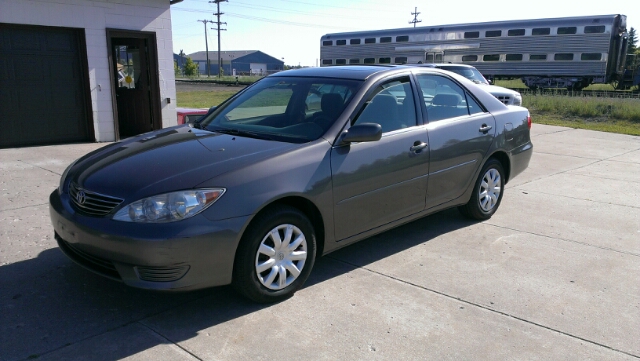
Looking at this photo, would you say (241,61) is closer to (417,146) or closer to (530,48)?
(530,48)

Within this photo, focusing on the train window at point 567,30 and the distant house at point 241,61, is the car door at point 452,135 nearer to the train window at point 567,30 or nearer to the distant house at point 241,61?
the train window at point 567,30

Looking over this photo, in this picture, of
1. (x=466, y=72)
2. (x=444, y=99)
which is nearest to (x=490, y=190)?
(x=444, y=99)

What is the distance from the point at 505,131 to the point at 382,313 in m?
2.97

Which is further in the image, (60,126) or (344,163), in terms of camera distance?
(60,126)

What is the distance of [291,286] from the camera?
3693 millimetres

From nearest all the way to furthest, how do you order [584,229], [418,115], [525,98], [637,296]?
[637,296] < [418,115] < [584,229] < [525,98]

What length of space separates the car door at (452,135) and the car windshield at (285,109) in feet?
3.08

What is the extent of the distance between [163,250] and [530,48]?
2853cm

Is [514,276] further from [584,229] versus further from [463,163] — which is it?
[584,229]

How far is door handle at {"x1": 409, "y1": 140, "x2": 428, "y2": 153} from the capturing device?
446 cm

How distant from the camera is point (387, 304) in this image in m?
3.68

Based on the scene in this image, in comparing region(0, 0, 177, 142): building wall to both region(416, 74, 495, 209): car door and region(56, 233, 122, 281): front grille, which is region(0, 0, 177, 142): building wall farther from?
region(416, 74, 495, 209): car door

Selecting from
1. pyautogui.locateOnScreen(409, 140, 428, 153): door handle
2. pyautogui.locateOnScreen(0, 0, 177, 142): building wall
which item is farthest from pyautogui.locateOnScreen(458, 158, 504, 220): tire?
pyautogui.locateOnScreen(0, 0, 177, 142): building wall

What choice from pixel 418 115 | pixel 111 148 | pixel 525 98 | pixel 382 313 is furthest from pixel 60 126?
pixel 525 98
